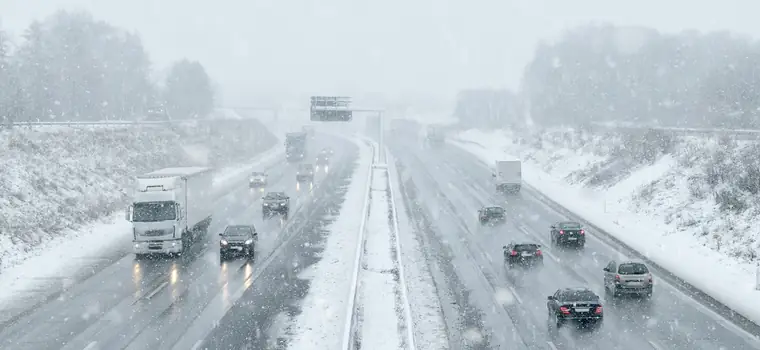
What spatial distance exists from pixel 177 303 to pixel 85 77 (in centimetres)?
8484

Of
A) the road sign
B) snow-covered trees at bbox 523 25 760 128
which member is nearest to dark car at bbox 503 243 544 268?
the road sign

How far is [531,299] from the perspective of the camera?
84.9 feet

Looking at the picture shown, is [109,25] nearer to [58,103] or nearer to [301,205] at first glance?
[58,103]

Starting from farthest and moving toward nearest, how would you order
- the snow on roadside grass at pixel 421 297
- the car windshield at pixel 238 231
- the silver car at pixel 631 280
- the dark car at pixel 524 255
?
the car windshield at pixel 238 231, the dark car at pixel 524 255, the silver car at pixel 631 280, the snow on roadside grass at pixel 421 297

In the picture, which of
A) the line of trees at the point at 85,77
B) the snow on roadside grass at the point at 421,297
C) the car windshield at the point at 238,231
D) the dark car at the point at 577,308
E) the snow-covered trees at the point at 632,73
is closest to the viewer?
the snow on roadside grass at the point at 421,297

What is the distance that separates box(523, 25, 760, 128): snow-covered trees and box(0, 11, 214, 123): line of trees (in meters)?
64.0

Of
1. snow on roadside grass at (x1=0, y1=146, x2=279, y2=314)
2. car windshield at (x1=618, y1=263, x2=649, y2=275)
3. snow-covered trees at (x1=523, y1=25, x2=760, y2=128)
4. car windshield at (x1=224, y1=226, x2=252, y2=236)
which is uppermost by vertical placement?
snow-covered trees at (x1=523, y1=25, x2=760, y2=128)

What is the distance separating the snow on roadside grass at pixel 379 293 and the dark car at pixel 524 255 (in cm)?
547

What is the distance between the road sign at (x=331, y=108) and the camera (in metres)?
80.9

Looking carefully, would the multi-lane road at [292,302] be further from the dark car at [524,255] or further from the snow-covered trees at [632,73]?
the snow-covered trees at [632,73]

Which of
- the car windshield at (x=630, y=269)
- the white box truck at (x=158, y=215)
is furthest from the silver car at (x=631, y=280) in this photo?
the white box truck at (x=158, y=215)

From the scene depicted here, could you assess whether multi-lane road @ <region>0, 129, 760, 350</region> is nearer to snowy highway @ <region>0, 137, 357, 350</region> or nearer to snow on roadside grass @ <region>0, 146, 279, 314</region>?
snowy highway @ <region>0, 137, 357, 350</region>

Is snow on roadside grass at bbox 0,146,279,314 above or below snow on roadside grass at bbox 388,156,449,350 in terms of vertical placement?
below

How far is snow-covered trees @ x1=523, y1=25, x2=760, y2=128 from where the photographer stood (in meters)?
100
